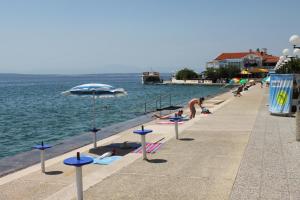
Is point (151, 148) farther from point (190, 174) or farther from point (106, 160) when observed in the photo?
point (190, 174)

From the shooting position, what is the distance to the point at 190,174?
27.5 ft

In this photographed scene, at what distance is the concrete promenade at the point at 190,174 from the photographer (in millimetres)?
7102

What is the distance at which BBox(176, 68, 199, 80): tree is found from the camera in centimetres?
12525

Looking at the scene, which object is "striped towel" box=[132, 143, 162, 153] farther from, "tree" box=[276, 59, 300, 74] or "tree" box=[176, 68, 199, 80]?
"tree" box=[176, 68, 199, 80]

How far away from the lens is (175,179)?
8.01 m

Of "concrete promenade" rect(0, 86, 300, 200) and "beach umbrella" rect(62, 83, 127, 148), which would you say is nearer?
"concrete promenade" rect(0, 86, 300, 200)

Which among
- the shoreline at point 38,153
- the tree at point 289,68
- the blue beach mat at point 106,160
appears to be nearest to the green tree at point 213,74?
the tree at point 289,68

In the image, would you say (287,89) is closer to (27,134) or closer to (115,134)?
(115,134)

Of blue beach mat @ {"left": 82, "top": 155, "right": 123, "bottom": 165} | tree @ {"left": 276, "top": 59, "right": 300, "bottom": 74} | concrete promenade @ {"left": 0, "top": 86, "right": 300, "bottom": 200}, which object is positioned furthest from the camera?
tree @ {"left": 276, "top": 59, "right": 300, "bottom": 74}

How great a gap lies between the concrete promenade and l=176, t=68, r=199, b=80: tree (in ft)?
368

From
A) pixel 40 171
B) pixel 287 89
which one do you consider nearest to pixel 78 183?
pixel 40 171

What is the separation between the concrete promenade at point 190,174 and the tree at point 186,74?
368 ft

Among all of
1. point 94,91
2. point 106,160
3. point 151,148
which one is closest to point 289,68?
point 94,91

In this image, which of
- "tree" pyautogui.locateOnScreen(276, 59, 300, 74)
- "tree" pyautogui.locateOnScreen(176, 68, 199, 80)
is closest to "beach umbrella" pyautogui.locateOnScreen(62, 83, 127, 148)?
"tree" pyautogui.locateOnScreen(276, 59, 300, 74)
